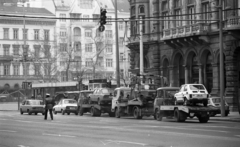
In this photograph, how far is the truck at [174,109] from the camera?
33.0 m

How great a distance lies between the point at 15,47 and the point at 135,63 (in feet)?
195

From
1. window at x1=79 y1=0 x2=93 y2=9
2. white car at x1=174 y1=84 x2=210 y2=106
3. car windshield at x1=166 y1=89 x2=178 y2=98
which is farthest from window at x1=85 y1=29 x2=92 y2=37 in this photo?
white car at x1=174 y1=84 x2=210 y2=106

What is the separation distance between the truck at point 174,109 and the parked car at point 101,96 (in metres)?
9.23

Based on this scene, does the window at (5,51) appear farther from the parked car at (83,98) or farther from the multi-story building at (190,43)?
the parked car at (83,98)

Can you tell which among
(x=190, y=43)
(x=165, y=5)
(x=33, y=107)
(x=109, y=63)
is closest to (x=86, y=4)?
(x=109, y=63)

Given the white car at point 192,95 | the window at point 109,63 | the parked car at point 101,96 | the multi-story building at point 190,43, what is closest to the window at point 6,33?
the window at point 109,63

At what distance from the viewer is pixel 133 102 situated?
134 feet

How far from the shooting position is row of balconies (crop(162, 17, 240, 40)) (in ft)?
153

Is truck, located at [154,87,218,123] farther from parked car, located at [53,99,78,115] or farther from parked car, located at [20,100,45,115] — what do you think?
parked car, located at [20,100,45,115]

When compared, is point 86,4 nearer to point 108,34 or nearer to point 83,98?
point 108,34

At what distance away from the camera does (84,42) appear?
123062mm

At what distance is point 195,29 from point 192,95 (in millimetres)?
18608

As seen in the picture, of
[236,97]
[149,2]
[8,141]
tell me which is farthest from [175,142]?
[149,2]

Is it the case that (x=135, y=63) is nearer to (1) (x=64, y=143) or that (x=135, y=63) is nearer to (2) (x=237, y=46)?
(2) (x=237, y=46)
